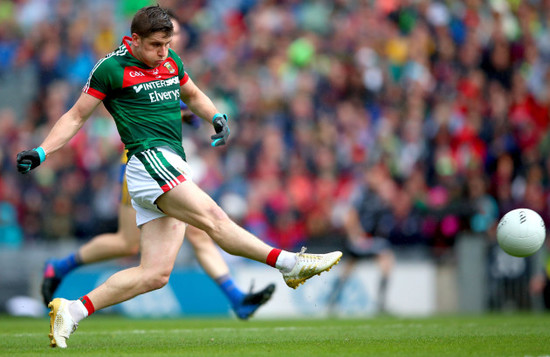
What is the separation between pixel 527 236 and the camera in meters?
7.51

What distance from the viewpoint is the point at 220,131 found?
22.5 ft

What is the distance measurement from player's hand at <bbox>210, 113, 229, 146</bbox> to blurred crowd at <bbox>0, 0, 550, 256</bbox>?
297 inches

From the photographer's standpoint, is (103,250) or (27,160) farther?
(103,250)

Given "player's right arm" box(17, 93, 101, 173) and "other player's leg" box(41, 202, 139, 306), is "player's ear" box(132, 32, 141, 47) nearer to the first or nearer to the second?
"player's right arm" box(17, 93, 101, 173)

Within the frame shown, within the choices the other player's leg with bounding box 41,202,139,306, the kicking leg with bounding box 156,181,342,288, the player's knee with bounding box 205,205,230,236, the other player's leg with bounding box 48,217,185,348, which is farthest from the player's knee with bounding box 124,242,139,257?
the player's knee with bounding box 205,205,230,236

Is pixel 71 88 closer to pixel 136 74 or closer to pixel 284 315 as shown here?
pixel 284 315

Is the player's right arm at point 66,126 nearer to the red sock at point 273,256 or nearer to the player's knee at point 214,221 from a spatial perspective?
the player's knee at point 214,221

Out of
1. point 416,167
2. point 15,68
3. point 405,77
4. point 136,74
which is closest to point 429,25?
→ point 405,77

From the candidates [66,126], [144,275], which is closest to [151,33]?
[66,126]

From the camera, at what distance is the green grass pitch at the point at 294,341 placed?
6.06 m

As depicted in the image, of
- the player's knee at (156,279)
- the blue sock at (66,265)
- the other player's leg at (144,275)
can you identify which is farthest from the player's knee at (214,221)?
the blue sock at (66,265)

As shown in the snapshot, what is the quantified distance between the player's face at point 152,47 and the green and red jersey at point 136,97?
107 millimetres

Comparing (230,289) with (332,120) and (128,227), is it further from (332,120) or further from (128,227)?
(332,120)

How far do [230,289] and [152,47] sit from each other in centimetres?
294
